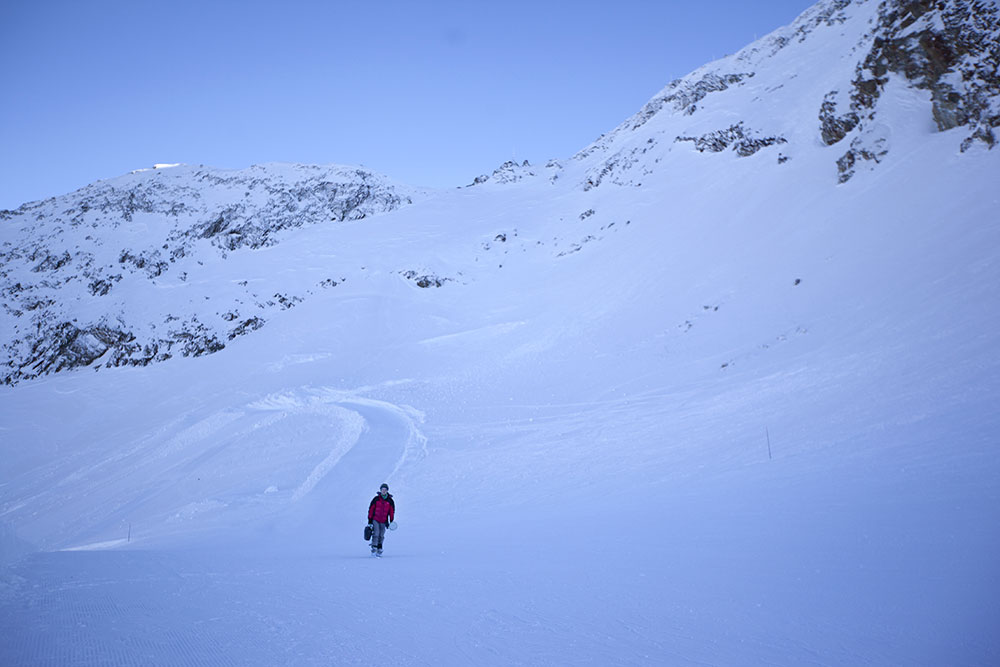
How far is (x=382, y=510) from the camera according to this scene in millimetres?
9703

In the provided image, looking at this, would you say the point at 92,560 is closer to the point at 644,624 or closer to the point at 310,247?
the point at 644,624

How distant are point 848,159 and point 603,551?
2759cm

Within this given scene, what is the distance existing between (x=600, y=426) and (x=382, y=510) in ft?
28.3

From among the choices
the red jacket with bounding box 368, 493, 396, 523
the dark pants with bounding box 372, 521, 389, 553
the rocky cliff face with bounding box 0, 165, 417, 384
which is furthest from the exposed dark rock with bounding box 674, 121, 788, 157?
the dark pants with bounding box 372, 521, 389, 553

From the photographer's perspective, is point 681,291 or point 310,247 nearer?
point 681,291

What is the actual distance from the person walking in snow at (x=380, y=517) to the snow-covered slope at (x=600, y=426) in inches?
15.1

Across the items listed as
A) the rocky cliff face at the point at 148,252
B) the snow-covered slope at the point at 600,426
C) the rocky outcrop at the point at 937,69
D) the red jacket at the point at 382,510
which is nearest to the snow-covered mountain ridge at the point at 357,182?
the rocky outcrop at the point at 937,69

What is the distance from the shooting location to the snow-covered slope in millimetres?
4910

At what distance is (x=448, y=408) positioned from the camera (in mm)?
22203

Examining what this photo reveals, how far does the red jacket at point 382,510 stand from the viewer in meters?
9.63

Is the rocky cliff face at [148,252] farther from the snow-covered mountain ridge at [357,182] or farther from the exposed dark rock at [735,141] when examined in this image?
the exposed dark rock at [735,141]

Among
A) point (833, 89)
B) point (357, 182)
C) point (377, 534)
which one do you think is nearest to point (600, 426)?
point (377, 534)

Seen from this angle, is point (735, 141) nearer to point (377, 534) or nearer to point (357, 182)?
point (357, 182)

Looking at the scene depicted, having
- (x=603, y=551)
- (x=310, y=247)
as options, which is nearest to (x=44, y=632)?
(x=603, y=551)
